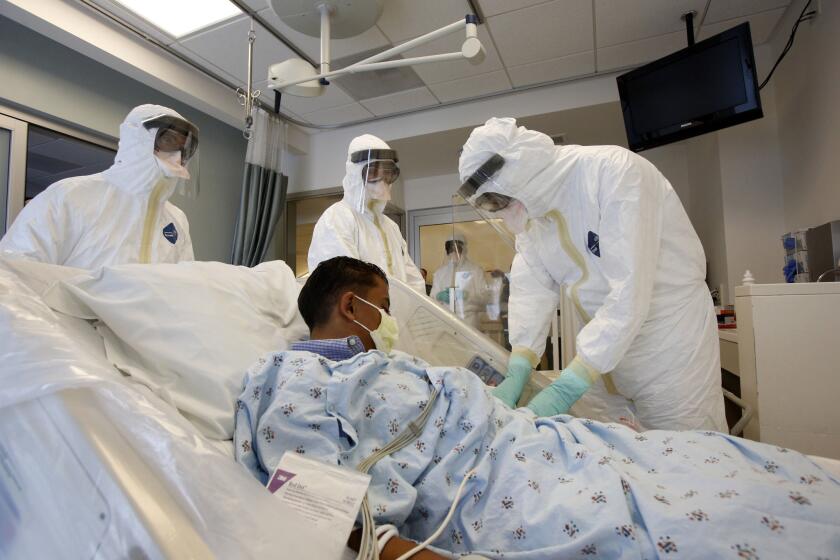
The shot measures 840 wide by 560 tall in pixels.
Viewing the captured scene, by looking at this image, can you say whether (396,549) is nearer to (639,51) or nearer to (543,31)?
(543,31)

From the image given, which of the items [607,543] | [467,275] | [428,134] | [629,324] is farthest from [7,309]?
[428,134]

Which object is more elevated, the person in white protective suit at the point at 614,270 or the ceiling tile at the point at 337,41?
the ceiling tile at the point at 337,41

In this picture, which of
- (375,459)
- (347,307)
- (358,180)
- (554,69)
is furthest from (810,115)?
(375,459)

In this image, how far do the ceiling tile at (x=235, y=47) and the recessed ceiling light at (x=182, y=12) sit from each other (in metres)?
0.06

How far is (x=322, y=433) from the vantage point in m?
0.75

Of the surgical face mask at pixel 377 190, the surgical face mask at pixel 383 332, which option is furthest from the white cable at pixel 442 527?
the surgical face mask at pixel 377 190

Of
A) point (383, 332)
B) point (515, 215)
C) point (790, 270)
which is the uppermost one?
point (515, 215)

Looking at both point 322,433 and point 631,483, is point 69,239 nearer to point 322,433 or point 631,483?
point 322,433

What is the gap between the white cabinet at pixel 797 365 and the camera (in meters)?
1.41

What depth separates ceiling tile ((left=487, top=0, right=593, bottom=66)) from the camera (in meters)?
2.29

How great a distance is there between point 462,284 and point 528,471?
238 centimetres

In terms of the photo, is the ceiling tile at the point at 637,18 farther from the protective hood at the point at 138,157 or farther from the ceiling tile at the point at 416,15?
the protective hood at the point at 138,157

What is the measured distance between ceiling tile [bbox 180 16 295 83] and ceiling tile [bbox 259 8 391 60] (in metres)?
0.09

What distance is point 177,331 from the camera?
94 centimetres
